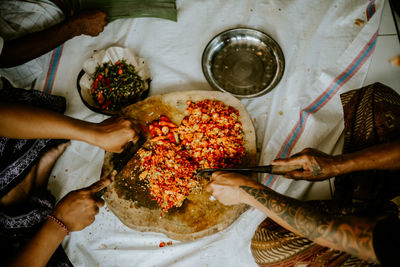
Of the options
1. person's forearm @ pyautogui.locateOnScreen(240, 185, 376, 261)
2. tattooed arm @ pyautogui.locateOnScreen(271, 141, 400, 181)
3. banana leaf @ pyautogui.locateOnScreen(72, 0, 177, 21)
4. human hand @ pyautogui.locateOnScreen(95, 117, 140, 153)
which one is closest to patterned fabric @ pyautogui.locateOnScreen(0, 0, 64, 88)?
banana leaf @ pyautogui.locateOnScreen(72, 0, 177, 21)

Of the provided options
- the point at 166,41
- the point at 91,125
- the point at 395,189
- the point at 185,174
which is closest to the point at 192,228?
the point at 185,174

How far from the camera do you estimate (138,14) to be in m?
2.30

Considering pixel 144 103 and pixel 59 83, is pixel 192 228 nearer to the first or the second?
pixel 144 103

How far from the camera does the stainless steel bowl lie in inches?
83.3

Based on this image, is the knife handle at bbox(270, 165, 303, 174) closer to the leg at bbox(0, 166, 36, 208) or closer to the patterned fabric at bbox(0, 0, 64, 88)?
the leg at bbox(0, 166, 36, 208)

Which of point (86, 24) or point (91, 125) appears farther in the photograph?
point (86, 24)

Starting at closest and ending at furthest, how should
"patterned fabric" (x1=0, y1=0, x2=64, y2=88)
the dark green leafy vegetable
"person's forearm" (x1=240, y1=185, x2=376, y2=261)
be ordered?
"person's forearm" (x1=240, y1=185, x2=376, y2=261) → the dark green leafy vegetable → "patterned fabric" (x1=0, y1=0, x2=64, y2=88)

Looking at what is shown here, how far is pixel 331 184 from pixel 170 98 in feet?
4.44

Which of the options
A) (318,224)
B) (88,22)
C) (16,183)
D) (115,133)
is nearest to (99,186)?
(115,133)

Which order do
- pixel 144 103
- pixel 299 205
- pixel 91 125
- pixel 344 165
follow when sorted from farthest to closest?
pixel 144 103, pixel 91 125, pixel 344 165, pixel 299 205

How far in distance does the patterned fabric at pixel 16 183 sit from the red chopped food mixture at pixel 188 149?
2.47 ft

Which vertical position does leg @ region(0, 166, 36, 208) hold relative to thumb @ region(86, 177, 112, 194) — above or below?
below

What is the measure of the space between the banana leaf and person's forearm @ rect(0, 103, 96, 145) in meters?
1.23

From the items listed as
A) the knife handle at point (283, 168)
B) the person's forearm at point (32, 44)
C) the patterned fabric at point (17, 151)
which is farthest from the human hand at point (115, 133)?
the person's forearm at point (32, 44)
